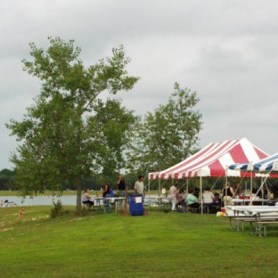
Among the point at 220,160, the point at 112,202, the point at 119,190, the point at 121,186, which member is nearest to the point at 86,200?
the point at 112,202

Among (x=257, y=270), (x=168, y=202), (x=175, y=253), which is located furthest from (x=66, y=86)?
(x=257, y=270)

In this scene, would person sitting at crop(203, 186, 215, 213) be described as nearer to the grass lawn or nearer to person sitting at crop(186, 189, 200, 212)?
person sitting at crop(186, 189, 200, 212)

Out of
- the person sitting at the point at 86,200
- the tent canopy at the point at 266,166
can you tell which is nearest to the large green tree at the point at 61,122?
the person sitting at the point at 86,200

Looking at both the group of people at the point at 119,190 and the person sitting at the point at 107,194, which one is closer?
the group of people at the point at 119,190

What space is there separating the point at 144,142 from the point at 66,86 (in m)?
10.9

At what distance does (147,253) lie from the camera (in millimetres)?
13633

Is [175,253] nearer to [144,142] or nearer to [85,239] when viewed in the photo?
[85,239]

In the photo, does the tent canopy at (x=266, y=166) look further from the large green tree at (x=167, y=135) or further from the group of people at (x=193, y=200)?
the large green tree at (x=167, y=135)

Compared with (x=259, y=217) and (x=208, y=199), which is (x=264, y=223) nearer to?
(x=259, y=217)

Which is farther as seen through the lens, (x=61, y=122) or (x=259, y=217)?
(x=61, y=122)

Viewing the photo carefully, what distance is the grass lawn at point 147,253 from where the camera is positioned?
37.0 feet

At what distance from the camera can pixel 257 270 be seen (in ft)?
36.1

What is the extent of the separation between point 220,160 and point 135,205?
4600 millimetres

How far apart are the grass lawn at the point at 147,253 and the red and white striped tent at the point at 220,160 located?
7686 millimetres
